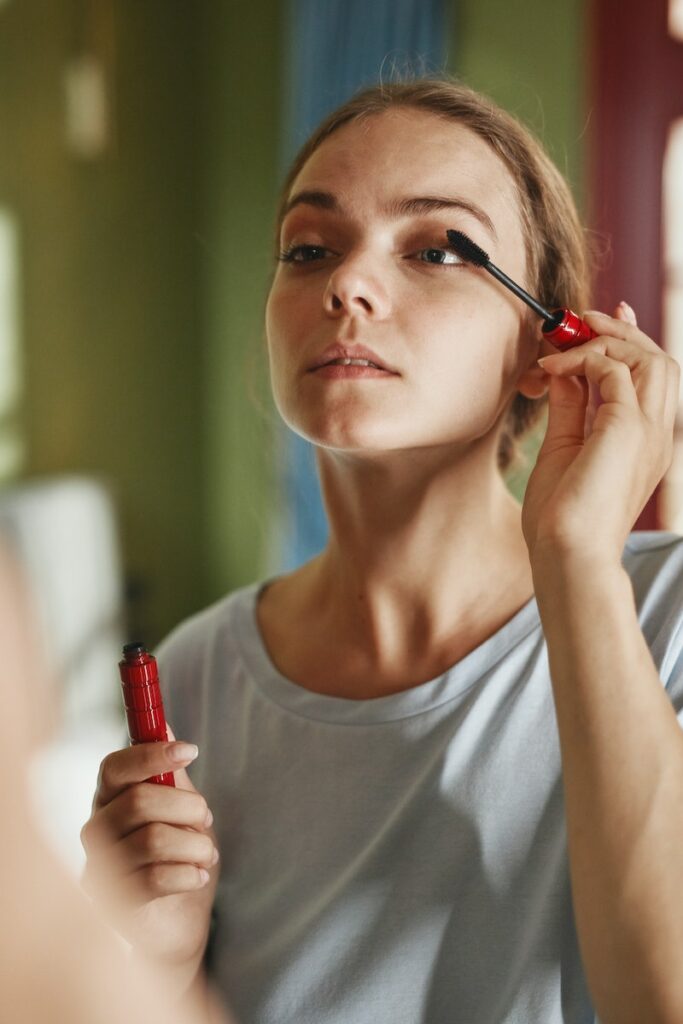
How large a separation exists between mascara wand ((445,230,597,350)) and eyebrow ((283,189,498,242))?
0.09ft

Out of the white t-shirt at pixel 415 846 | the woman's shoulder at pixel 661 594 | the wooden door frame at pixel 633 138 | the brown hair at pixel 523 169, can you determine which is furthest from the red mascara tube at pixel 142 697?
the wooden door frame at pixel 633 138

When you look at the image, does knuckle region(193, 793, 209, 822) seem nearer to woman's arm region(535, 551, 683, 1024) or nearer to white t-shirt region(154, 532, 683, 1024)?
white t-shirt region(154, 532, 683, 1024)

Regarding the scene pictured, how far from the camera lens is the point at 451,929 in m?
0.83

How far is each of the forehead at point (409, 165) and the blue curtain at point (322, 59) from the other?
174 centimetres

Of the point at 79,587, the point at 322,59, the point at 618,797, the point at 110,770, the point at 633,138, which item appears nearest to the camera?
the point at 618,797

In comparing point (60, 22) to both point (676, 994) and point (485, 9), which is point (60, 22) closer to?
point (485, 9)

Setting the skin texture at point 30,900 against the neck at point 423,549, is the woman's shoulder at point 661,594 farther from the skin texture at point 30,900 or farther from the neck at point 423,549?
the skin texture at point 30,900

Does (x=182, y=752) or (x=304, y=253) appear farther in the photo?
(x=304, y=253)

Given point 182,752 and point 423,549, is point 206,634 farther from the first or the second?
point 182,752

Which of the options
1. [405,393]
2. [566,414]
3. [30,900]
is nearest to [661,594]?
[566,414]

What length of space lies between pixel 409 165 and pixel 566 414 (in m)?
0.26

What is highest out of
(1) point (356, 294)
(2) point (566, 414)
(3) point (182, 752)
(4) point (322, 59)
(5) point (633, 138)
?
(4) point (322, 59)

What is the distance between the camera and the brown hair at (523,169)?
980mm

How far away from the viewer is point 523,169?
1013 mm
